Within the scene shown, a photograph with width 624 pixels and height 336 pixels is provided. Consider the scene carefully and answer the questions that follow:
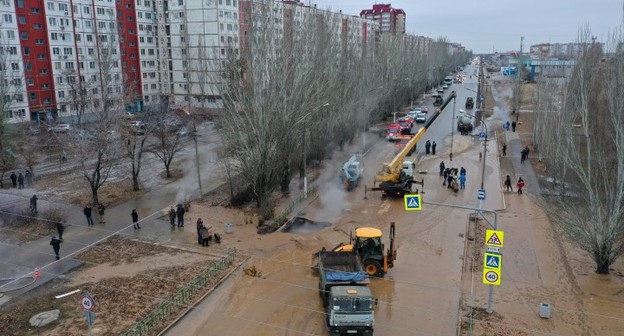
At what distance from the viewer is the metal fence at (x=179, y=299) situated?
15.2 metres

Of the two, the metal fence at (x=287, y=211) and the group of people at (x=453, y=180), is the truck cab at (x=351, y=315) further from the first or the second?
the group of people at (x=453, y=180)

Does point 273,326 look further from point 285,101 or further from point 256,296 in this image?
point 285,101

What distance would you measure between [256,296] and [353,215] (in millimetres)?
11627

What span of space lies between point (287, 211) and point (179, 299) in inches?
438

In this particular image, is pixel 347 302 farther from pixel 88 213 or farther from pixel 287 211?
pixel 88 213

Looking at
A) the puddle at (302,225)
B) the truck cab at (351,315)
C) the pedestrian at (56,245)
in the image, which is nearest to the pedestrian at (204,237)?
the puddle at (302,225)

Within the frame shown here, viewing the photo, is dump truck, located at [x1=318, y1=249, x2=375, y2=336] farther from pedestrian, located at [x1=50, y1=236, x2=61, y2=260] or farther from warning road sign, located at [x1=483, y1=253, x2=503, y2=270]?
pedestrian, located at [x1=50, y1=236, x2=61, y2=260]

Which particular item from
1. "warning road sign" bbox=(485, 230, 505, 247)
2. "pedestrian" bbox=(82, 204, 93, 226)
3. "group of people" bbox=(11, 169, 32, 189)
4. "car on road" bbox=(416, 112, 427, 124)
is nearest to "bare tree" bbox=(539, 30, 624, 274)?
"warning road sign" bbox=(485, 230, 505, 247)

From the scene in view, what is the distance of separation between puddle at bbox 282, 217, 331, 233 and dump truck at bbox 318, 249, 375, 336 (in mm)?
8286

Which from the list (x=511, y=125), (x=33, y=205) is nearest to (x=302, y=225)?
(x=33, y=205)

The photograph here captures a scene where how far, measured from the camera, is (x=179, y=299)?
17.3 m

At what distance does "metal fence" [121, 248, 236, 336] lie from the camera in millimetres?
15211

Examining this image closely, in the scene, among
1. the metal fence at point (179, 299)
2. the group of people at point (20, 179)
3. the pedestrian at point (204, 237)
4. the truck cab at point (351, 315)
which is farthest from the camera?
the group of people at point (20, 179)

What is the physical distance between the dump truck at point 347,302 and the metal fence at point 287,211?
8.42m
